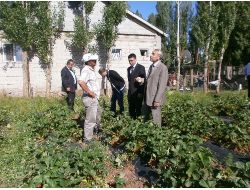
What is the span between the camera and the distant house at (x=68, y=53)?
19.2 metres

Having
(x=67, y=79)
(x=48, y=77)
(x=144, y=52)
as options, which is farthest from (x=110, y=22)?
(x=67, y=79)

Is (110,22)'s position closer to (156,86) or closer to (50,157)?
(156,86)

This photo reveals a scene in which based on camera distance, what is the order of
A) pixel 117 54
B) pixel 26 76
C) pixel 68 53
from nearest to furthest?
pixel 26 76 < pixel 68 53 < pixel 117 54

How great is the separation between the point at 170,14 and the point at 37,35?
1938 cm

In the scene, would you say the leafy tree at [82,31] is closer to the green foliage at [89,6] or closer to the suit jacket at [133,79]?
the green foliage at [89,6]

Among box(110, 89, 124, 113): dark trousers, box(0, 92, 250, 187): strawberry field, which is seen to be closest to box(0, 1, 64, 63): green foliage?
box(0, 92, 250, 187): strawberry field

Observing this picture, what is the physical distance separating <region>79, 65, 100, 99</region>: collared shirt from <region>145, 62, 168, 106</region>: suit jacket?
0.97 metres

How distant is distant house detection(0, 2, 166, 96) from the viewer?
1920 centimetres

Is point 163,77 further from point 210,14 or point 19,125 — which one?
point 210,14

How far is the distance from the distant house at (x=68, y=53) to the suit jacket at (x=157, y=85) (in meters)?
13.3

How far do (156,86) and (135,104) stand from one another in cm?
128

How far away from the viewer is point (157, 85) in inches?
275

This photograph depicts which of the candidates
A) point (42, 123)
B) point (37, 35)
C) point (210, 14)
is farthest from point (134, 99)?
point (210, 14)

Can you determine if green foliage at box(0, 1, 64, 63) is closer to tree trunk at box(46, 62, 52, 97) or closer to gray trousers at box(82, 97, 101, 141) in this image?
tree trunk at box(46, 62, 52, 97)
